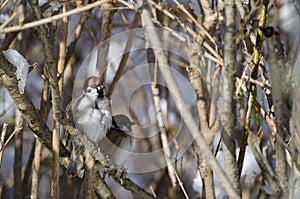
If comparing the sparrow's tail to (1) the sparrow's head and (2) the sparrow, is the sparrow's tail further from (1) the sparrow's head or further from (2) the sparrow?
(1) the sparrow's head

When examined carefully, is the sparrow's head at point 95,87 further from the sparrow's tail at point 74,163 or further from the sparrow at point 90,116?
the sparrow's tail at point 74,163

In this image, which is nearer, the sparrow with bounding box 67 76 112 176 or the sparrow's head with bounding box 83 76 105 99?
the sparrow's head with bounding box 83 76 105 99

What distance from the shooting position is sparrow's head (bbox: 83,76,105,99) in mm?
1913

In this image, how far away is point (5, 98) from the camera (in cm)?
266

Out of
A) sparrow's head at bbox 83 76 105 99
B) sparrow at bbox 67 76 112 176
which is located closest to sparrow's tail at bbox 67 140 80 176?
sparrow at bbox 67 76 112 176

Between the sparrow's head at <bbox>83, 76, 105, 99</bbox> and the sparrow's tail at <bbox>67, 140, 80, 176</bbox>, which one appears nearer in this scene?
the sparrow's head at <bbox>83, 76, 105, 99</bbox>

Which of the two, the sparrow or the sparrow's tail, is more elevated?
the sparrow

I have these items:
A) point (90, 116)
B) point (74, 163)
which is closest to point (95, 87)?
point (90, 116)

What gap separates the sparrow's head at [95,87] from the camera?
191cm

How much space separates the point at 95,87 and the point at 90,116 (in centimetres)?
14

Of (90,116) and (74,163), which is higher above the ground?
(90,116)

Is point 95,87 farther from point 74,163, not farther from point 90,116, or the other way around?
point 74,163

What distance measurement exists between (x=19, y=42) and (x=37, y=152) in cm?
72

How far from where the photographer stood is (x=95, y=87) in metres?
1.98
